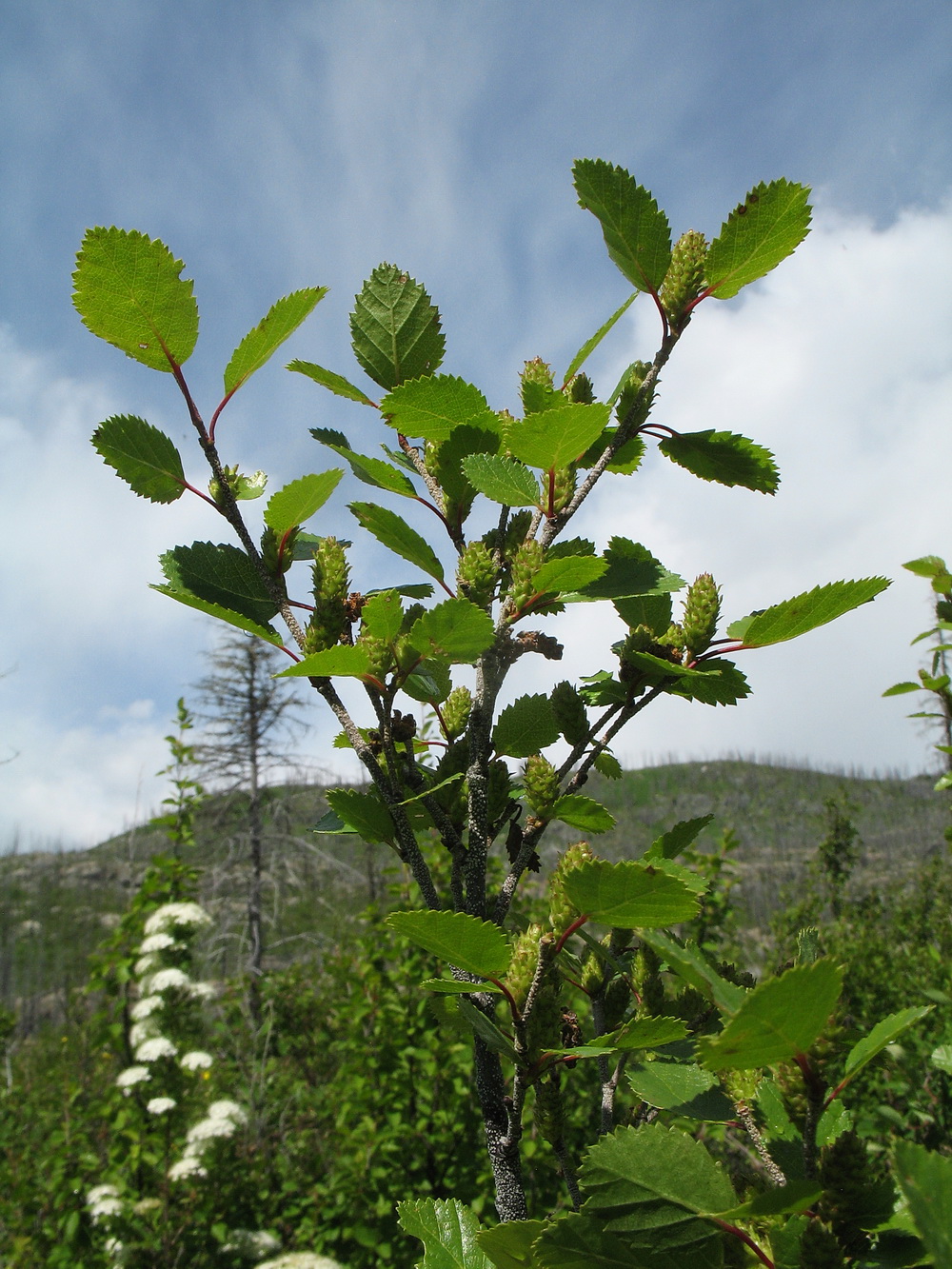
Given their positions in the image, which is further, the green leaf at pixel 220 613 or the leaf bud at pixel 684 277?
the leaf bud at pixel 684 277

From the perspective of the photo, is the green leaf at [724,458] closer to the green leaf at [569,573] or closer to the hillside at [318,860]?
the green leaf at [569,573]

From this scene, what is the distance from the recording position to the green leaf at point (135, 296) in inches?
34.2

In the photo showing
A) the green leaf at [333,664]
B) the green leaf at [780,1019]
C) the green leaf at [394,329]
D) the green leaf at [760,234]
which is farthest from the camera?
the green leaf at [394,329]

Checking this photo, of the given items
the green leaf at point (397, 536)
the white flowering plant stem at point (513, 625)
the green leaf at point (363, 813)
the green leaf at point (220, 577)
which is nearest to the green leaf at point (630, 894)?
the white flowering plant stem at point (513, 625)

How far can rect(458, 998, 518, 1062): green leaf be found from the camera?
75 centimetres

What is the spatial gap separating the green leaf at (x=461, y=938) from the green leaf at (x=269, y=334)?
0.72 meters

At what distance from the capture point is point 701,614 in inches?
37.4

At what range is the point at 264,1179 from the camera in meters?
5.46

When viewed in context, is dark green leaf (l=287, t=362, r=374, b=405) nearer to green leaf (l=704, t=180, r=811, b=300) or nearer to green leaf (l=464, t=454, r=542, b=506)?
green leaf (l=464, t=454, r=542, b=506)

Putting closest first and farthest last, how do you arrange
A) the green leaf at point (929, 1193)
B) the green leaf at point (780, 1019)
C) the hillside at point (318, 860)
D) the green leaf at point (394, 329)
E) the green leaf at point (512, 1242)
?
the green leaf at point (929, 1193) → the green leaf at point (780, 1019) → the green leaf at point (512, 1242) → the green leaf at point (394, 329) → the hillside at point (318, 860)

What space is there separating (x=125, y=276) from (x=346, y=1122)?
4.86m

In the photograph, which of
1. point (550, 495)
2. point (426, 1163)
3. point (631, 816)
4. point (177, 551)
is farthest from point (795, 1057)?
point (631, 816)

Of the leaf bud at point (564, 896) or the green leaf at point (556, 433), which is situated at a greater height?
the green leaf at point (556, 433)

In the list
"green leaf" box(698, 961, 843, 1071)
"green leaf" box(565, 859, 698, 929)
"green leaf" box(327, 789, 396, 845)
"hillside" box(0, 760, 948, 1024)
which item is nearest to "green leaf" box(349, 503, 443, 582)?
"green leaf" box(327, 789, 396, 845)
